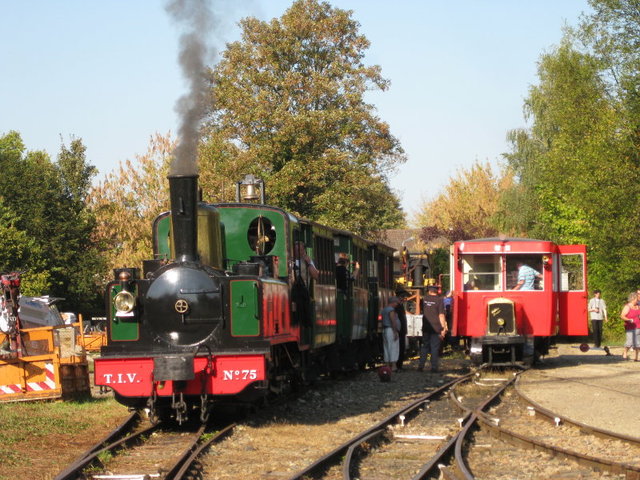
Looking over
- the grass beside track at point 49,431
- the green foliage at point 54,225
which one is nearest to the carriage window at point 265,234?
the grass beside track at point 49,431

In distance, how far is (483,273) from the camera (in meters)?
21.3

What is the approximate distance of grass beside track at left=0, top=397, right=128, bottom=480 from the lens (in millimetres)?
10070

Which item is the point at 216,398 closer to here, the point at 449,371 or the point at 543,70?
the point at 449,371

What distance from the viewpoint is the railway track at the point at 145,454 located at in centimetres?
902

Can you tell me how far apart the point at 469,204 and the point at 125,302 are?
191 ft

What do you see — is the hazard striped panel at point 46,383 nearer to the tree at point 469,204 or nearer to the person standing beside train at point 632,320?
the person standing beside train at point 632,320

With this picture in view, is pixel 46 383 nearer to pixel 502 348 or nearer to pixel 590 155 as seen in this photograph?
pixel 502 348

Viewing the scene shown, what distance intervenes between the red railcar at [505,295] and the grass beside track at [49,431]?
805 cm

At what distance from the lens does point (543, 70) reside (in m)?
47.8

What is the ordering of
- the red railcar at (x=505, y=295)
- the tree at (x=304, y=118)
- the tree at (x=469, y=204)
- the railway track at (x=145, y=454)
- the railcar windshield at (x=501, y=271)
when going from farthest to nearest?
the tree at (x=469, y=204) < the tree at (x=304, y=118) < the railcar windshield at (x=501, y=271) < the red railcar at (x=505, y=295) < the railway track at (x=145, y=454)

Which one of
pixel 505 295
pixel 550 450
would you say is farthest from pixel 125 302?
pixel 505 295

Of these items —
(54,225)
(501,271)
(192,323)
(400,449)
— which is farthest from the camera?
(54,225)

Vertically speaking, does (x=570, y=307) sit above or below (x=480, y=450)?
above

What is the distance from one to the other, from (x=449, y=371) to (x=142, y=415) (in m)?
9.63
